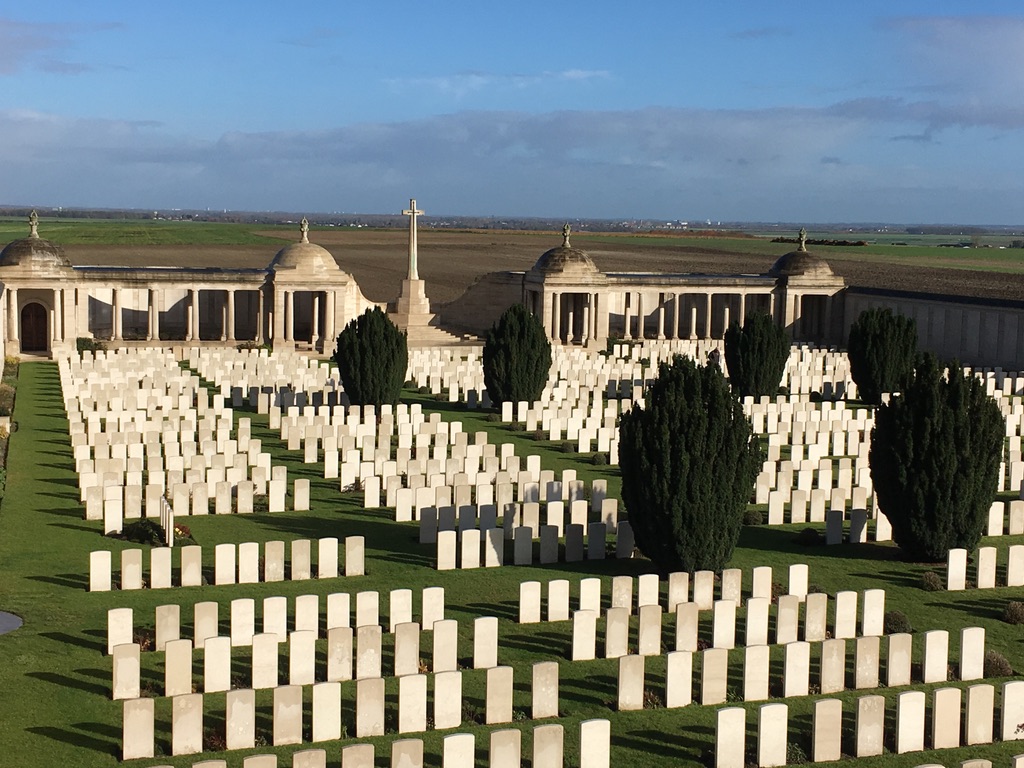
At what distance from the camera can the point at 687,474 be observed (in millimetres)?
18547

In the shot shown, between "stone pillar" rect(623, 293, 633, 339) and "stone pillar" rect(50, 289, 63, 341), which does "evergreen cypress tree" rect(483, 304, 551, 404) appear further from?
"stone pillar" rect(623, 293, 633, 339)

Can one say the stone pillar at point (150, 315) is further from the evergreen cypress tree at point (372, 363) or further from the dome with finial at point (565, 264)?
the evergreen cypress tree at point (372, 363)

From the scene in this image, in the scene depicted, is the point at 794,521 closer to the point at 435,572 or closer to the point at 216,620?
the point at 435,572

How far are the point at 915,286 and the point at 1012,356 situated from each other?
42.1 meters

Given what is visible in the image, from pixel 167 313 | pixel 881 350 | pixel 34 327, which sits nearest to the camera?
pixel 881 350

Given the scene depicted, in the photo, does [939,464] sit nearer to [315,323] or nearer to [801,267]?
[315,323]

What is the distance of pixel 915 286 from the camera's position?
8706 cm

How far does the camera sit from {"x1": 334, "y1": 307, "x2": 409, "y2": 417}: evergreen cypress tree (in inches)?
1289

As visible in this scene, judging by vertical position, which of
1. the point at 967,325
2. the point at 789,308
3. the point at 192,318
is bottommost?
the point at 192,318

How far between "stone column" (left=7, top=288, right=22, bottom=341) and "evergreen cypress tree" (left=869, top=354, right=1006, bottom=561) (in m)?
33.2

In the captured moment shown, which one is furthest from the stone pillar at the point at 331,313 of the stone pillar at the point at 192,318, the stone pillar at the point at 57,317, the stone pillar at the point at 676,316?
the stone pillar at the point at 676,316

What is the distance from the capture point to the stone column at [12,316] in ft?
150

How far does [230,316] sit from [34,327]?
651cm

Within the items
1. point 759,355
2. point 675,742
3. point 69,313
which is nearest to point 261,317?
point 69,313
